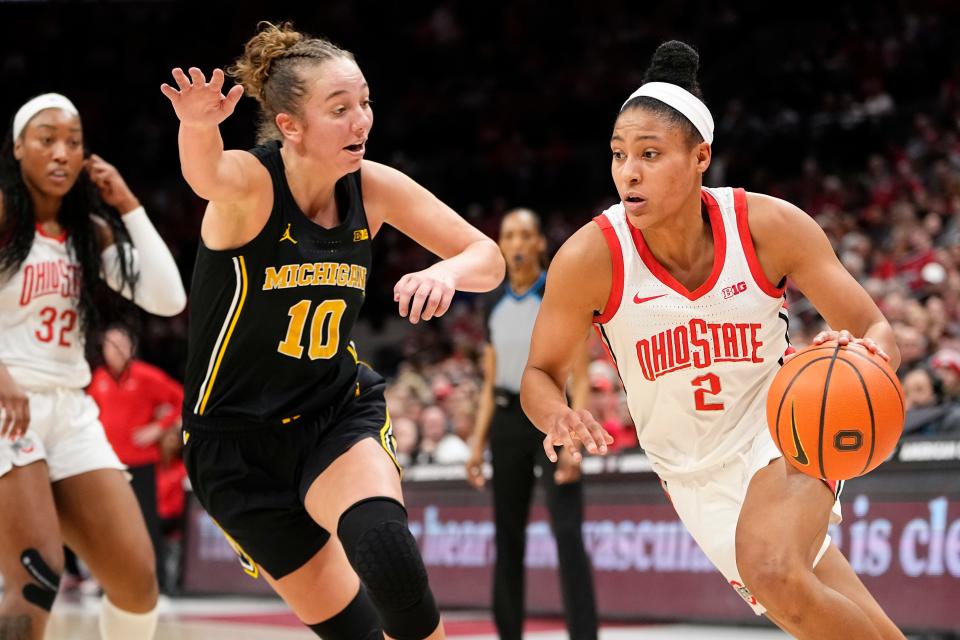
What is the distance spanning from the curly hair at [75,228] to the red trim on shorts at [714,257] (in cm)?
214

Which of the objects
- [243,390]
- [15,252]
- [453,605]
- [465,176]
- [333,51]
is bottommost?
[453,605]

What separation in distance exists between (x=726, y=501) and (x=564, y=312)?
29.8 inches

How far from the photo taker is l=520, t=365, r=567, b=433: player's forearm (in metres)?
3.67

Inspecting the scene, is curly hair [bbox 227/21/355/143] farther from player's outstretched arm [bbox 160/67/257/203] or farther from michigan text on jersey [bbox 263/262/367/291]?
michigan text on jersey [bbox 263/262/367/291]

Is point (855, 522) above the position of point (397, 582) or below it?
below

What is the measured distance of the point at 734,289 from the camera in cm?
378

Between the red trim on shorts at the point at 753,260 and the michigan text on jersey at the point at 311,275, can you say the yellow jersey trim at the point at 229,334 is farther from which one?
the red trim on shorts at the point at 753,260

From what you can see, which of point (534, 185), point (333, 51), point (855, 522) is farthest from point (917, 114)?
point (333, 51)

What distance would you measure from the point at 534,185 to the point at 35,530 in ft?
47.7

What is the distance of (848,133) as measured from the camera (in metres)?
15.1

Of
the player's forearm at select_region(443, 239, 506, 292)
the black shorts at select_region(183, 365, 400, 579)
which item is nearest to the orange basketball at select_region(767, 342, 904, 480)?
the player's forearm at select_region(443, 239, 506, 292)

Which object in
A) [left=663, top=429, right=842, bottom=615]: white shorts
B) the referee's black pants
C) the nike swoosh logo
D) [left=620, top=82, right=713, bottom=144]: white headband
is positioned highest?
[left=620, top=82, right=713, bottom=144]: white headband

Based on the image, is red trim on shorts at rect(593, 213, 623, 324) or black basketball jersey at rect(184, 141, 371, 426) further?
red trim on shorts at rect(593, 213, 623, 324)

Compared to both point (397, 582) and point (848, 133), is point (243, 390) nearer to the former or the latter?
point (397, 582)
